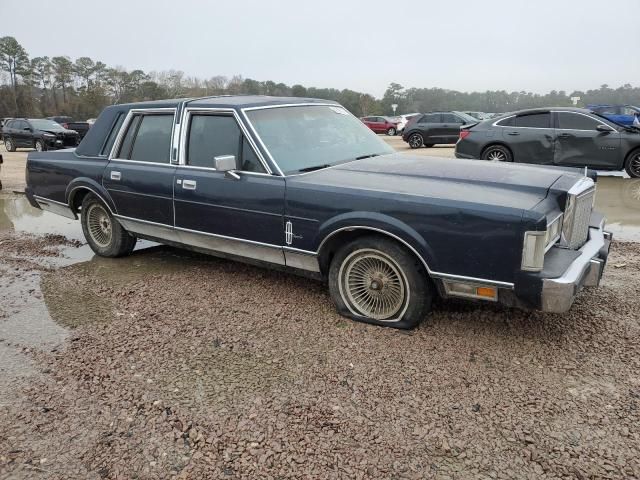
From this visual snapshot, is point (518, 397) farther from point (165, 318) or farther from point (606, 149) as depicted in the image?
point (606, 149)

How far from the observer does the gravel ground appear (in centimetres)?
253

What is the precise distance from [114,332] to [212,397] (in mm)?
1319

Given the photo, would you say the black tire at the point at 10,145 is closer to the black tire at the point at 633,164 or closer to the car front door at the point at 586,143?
the car front door at the point at 586,143

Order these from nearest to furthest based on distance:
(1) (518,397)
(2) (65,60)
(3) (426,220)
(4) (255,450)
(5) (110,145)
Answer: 1. (4) (255,450)
2. (1) (518,397)
3. (3) (426,220)
4. (5) (110,145)
5. (2) (65,60)

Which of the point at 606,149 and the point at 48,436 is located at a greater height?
the point at 606,149

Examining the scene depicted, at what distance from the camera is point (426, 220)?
138 inches

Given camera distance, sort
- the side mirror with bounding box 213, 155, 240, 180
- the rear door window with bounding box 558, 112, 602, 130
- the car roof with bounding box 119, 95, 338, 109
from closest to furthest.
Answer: the side mirror with bounding box 213, 155, 240, 180 < the car roof with bounding box 119, 95, 338, 109 < the rear door window with bounding box 558, 112, 602, 130

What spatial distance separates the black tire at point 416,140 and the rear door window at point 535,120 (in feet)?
33.1

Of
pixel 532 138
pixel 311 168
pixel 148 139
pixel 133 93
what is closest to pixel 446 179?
pixel 311 168

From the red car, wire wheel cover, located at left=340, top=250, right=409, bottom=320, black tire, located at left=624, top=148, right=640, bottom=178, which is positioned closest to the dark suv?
black tire, located at left=624, top=148, right=640, bottom=178

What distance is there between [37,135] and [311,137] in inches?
851

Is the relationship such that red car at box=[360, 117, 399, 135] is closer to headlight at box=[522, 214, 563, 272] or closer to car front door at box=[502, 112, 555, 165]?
car front door at box=[502, 112, 555, 165]

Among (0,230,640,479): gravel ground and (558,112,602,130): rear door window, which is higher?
(558,112,602,130): rear door window

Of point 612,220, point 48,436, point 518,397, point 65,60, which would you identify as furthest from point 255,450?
point 65,60
